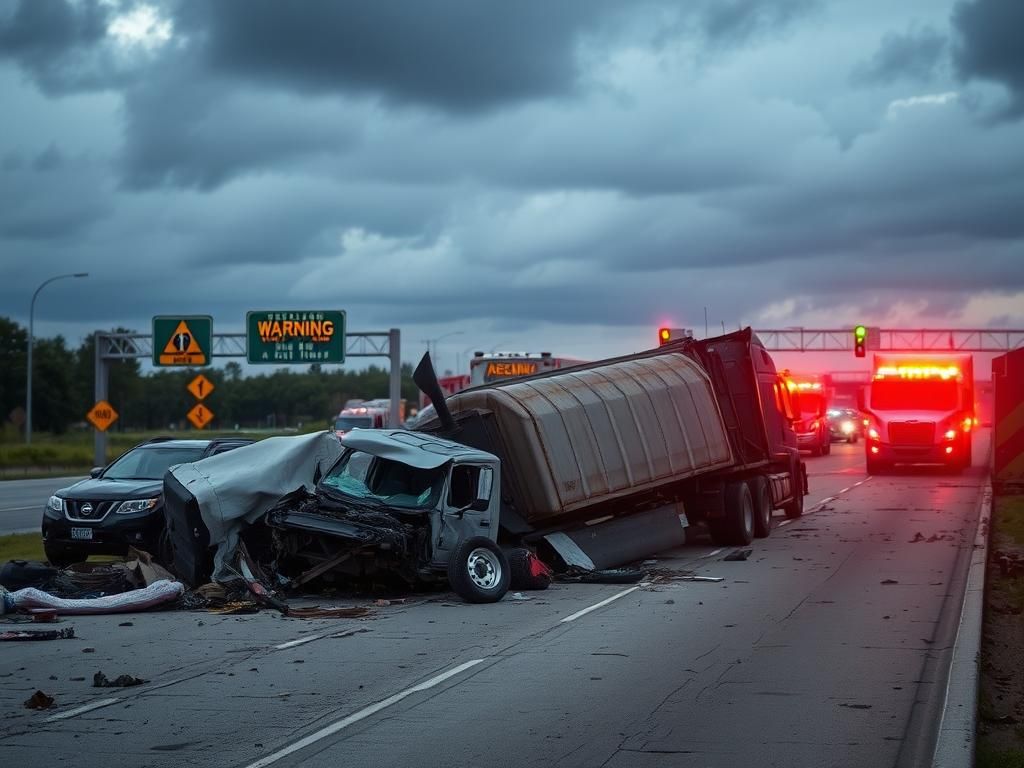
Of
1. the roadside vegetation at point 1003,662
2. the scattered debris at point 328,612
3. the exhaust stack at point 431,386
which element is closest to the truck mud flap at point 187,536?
the scattered debris at point 328,612

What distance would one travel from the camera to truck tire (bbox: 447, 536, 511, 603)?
A: 14.7 meters

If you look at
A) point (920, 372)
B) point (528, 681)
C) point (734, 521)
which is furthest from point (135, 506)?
point (920, 372)

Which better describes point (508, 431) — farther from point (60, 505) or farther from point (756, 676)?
point (756, 676)

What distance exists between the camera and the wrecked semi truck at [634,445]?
17.2 m

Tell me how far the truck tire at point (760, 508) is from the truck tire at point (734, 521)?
0.95 metres

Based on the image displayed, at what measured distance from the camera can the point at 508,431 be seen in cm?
1727

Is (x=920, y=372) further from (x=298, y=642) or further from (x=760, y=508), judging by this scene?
(x=298, y=642)

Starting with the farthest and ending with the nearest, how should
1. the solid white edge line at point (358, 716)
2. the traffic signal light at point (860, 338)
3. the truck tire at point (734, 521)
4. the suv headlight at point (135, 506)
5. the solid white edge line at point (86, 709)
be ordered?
1. the traffic signal light at point (860, 338)
2. the truck tire at point (734, 521)
3. the suv headlight at point (135, 506)
4. the solid white edge line at point (86, 709)
5. the solid white edge line at point (358, 716)

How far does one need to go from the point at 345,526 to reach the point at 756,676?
17.8ft

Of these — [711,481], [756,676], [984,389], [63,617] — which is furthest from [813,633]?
[984,389]

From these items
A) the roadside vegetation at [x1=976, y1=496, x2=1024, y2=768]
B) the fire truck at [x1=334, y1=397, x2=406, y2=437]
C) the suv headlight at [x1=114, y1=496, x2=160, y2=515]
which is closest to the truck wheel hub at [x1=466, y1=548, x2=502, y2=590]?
the suv headlight at [x1=114, y1=496, x2=160, y2=515]

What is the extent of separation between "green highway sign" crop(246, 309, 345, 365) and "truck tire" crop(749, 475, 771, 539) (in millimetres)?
32216

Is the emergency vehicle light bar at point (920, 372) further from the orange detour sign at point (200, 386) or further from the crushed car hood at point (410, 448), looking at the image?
the crushed car hood at point (410, 448)

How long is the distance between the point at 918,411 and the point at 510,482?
26222 mm
